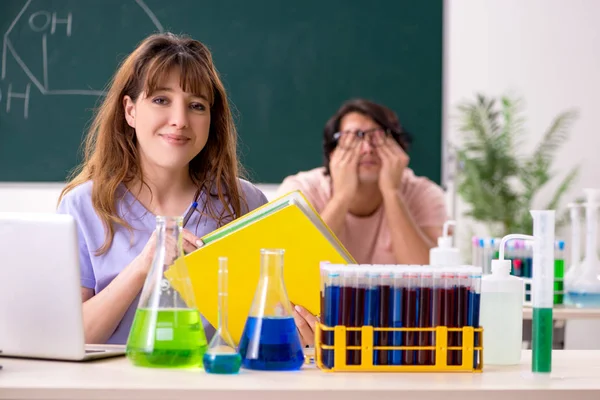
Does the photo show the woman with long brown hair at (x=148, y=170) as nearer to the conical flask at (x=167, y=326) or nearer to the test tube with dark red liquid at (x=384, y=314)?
the conical flask at (x=167, y=326)

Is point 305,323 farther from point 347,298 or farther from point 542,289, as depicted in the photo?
point 542,289

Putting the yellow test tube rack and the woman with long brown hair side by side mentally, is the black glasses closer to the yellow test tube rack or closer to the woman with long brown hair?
the woman with long brown hair

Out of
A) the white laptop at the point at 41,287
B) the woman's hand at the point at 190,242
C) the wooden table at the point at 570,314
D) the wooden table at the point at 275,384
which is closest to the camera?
the wooden table at the point at 275,384

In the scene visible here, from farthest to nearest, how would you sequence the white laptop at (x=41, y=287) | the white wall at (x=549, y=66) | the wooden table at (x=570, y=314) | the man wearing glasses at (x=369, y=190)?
the white wall at (x=549, y=66) < the man wearing glasses at (x=369, y=190) < the wooden table at (x=570, y=314) < the white laptop at (x=41, y=287)

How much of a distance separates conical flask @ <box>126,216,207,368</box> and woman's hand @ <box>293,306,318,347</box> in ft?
0.87

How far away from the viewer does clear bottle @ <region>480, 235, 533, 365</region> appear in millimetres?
1354

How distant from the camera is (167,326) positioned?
1.23m

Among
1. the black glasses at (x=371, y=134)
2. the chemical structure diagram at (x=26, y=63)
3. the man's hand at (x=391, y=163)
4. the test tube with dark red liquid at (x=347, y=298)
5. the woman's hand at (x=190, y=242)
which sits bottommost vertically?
the test tube with dark red liquid at (x=347, y=298)

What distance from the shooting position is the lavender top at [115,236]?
6.07ft

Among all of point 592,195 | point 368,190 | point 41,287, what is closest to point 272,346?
point 41,287

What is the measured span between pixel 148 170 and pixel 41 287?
2.22ft

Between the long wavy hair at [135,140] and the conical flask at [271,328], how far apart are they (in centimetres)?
67

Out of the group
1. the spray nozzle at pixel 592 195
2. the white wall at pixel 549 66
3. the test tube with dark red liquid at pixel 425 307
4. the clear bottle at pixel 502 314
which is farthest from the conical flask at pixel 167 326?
the white wall at pixel 549 66

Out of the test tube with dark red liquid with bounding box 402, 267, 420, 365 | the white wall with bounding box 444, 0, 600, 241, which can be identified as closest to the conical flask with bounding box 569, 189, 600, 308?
the test tube with dark red liquid with bounding box 402, 267, 420, 365
